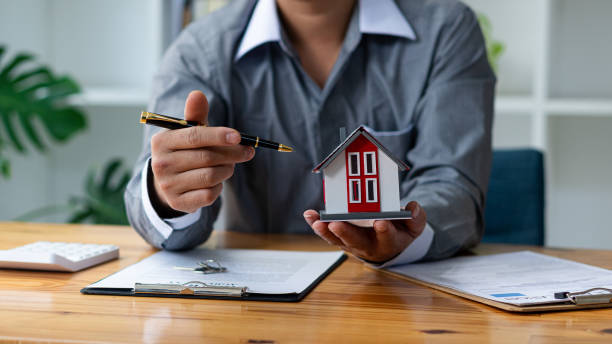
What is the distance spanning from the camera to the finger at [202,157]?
78 cm

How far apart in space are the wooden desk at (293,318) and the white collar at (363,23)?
58cm

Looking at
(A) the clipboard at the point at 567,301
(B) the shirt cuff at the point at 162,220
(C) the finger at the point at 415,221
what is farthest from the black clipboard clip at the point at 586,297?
(B) the shirt cuff at the point at 162,220

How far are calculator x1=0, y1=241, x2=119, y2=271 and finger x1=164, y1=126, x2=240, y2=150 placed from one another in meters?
0.23

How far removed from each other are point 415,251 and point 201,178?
33 centimetres

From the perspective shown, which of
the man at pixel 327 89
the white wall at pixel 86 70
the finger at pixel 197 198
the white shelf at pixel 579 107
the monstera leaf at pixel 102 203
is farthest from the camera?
the white wall at pixel 86 70

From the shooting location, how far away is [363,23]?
124 centimetres

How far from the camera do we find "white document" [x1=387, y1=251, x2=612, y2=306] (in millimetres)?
706

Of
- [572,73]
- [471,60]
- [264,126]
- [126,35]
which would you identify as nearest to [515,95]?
[572,73]

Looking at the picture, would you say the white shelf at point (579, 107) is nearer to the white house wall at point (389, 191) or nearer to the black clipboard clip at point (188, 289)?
the white house wall at point (389, 191)

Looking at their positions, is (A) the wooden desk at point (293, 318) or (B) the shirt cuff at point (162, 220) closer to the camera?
(A) the wooden desk at point (293, 318)

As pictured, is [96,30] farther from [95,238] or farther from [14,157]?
[95,238]

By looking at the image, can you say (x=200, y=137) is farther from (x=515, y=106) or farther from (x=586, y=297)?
(x=515, y=106)

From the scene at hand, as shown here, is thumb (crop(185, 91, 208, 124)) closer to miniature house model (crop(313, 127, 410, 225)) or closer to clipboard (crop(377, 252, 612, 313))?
miniature house model (crop(313, 127, 410, 225))

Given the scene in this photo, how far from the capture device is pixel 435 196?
101 centimetres
